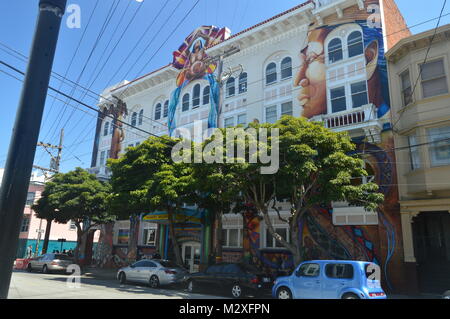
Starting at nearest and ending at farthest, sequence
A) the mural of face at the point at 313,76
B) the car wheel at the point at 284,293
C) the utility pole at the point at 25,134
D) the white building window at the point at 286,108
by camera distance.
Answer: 1. the utility pole at the point at 25,134
2. the car wheel at the point at 284,293
3. the mural of face at the point at 313,76
4. the white building window at the point at 286,108

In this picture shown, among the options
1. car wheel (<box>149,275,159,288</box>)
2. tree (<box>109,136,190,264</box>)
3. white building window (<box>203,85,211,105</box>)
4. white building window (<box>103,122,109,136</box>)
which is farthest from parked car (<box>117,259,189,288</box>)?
white building window (<box>103,122,109,136</box>)

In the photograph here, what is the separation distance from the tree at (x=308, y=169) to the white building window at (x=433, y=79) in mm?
5056

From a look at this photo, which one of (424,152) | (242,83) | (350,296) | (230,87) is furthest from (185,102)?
(350,296)

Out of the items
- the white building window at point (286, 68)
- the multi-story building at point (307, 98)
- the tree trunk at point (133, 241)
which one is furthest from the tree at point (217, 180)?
the tree trunk at point (133, 241)

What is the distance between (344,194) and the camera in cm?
1349

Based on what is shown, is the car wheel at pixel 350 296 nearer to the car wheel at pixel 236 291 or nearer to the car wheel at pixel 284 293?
the car wheel at pixel 284 293

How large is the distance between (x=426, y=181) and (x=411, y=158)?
1652 millimetres

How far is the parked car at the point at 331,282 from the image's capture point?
9.96 meters

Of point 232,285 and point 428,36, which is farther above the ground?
point 428,36

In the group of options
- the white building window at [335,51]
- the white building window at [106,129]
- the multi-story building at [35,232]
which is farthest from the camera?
the multi-story building at [35,232]

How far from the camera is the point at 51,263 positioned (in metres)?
23.2

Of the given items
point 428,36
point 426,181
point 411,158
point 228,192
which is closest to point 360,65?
point 428,36

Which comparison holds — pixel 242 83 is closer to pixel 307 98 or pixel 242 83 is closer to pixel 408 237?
pixel 307 98

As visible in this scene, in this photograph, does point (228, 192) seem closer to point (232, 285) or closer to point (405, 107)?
point (232, 285)
